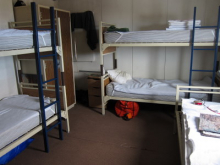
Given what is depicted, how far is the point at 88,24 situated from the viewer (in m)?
4.58

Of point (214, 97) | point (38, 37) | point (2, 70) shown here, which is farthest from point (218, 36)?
point (2, 70)

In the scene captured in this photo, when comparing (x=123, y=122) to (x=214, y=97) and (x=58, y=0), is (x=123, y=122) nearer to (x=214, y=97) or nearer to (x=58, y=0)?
(x=214, y=97)

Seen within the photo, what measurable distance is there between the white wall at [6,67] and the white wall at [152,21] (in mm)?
1748

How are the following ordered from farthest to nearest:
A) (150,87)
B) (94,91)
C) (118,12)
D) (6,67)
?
(118,12)
(94,91)
(150,87)
(6,67)

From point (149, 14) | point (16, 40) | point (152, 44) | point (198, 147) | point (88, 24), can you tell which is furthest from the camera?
point (88, 24)

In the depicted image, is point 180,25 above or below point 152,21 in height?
below

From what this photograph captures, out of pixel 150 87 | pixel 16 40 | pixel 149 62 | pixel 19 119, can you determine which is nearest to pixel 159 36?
pixel 150 87

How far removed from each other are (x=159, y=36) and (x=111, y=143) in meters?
1.96

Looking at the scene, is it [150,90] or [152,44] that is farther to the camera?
[150,90]

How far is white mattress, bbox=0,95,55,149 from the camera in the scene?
2.14m

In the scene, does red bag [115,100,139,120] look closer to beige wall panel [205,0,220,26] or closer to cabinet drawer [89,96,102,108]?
cabinet drawer [89,96,102,108]

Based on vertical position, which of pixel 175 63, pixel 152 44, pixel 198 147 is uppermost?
pixel 152 44

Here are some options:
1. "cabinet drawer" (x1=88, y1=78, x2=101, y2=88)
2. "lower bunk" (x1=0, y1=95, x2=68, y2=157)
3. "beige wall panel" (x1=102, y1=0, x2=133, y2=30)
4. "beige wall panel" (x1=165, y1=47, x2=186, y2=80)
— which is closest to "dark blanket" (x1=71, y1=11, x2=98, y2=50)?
"beige wall panel" (x1=102, y1=0, x2=133, y2=30)

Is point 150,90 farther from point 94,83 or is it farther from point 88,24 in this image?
point 88,24
